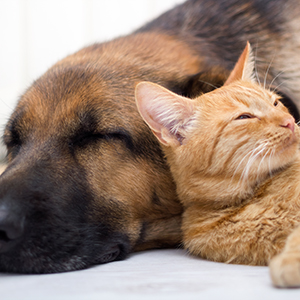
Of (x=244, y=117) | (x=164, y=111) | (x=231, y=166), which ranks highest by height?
(x=164, y=111)

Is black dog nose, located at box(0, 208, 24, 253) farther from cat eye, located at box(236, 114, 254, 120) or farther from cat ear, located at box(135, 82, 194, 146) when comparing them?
cat eye, located at box(236, 114, 254, 120)

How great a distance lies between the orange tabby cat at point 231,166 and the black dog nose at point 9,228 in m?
0.60

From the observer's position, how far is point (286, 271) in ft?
2.90

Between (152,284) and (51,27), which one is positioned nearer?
(152,284)

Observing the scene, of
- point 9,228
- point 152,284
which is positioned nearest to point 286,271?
point 152,284

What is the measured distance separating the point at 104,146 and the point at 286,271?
868mm

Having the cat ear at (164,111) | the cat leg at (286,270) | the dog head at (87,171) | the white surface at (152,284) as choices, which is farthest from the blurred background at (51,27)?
the cat leg at (286,270)

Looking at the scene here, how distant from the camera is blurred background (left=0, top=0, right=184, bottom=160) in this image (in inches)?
135

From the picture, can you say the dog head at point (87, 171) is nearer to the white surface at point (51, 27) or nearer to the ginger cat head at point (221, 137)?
the ginger cat head at point (221, 137)

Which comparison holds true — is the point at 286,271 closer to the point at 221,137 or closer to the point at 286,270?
the point at 286,270

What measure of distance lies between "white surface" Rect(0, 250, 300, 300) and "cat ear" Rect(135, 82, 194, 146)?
1.71 feet

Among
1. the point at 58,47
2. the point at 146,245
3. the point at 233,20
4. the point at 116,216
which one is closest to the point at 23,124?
the point at 116,216

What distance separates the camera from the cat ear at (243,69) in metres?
1.69

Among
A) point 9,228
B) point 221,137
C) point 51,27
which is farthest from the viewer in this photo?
point 51,27
